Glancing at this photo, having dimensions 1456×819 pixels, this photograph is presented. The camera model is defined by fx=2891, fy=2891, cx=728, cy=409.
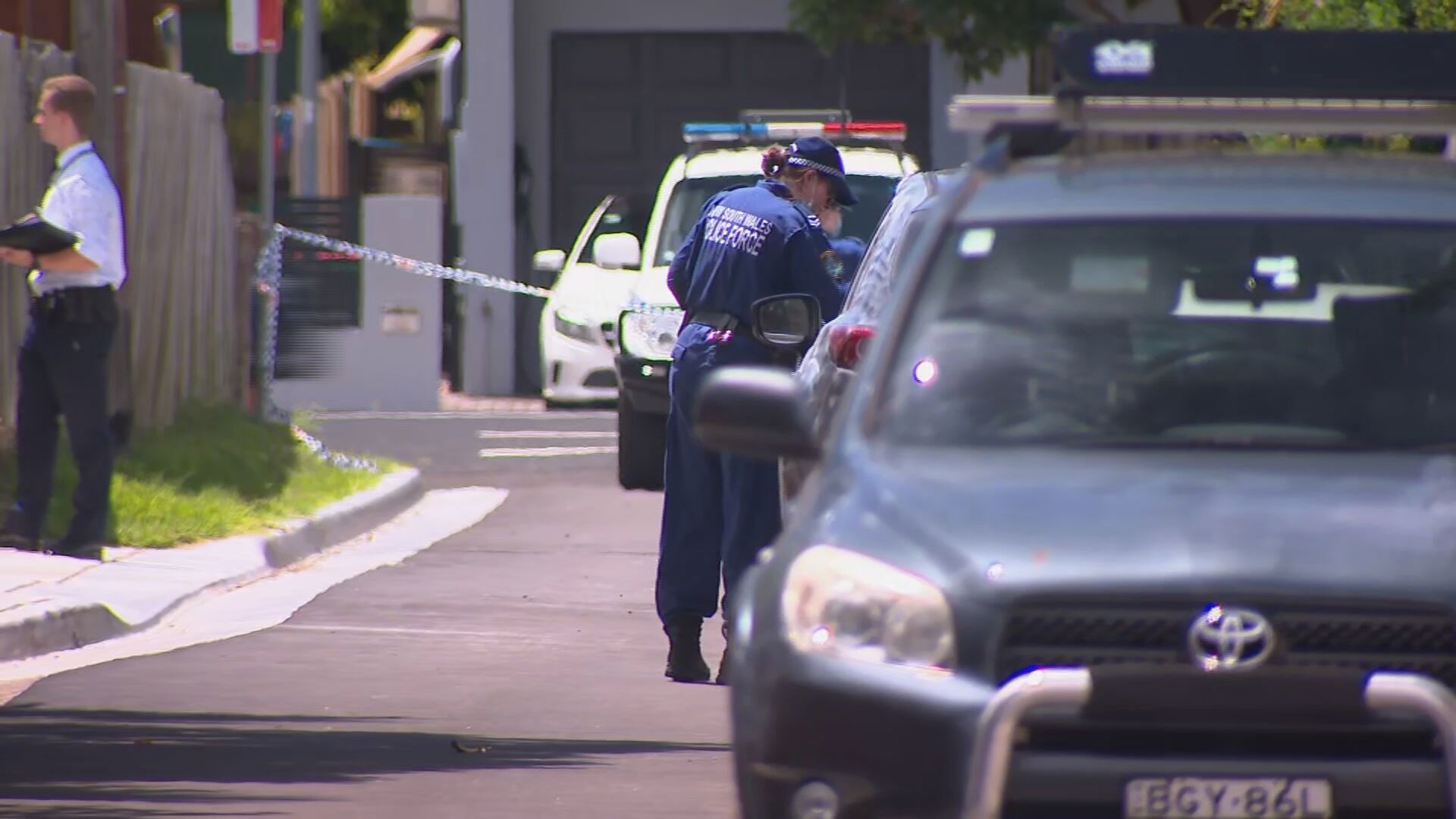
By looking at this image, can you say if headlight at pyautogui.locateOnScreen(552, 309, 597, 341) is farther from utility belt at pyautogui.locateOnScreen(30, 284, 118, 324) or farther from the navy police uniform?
utility belt at pyautogui.locateOnScreen(30, 284, 118, 324)

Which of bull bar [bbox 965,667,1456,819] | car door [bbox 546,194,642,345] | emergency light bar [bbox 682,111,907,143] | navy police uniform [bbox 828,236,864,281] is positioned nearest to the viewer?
bull bar [bbox 965,667,1456,819]

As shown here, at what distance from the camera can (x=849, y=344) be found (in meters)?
9.43

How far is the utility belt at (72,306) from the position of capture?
1134 cm

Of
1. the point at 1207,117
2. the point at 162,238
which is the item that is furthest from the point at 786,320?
the point at 162,238

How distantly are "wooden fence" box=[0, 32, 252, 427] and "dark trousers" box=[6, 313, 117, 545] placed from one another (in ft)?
6.09

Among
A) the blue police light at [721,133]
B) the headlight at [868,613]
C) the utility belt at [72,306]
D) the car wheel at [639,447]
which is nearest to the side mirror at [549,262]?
the blue police light at [721,133]

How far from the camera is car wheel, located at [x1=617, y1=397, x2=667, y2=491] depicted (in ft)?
50.2

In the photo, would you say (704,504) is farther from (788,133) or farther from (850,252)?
(788,133)

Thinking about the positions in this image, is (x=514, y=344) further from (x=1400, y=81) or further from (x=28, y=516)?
(x=1400, y=81)

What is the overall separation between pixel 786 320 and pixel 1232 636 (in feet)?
12.9

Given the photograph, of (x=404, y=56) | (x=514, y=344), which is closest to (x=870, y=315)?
(x=514, y=344)

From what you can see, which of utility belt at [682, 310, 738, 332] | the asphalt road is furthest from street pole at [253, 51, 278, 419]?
utility belt at [682, 310, 738, 332]

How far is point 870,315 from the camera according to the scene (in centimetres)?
951

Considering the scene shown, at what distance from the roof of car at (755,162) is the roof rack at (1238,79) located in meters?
10.2
